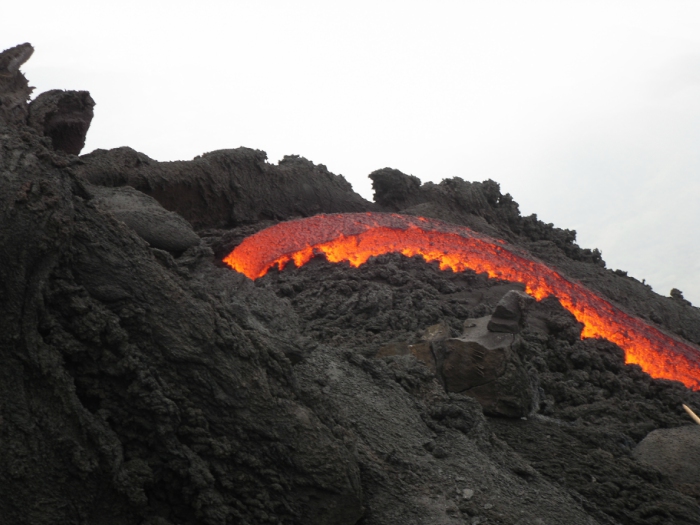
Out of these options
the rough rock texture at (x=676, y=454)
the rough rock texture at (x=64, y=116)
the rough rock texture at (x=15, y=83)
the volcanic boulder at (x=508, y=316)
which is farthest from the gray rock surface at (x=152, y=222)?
the rough rock texture at (x=676, y=454)

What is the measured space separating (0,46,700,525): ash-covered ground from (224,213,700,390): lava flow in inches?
76.6

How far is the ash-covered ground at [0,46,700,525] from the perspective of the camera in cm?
330

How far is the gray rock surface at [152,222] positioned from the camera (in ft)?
24.6

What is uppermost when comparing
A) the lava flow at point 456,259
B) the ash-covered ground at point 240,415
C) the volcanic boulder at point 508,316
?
the lava flow at point 456,259

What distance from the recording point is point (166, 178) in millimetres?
10383

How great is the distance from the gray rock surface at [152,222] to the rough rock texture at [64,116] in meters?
2.30

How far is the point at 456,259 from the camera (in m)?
9.87

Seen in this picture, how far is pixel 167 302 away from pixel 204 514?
1.07m

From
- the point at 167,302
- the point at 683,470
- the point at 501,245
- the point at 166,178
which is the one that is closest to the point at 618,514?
the point at 683,470

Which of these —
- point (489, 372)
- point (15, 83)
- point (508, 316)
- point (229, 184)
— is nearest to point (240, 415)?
point (489, 372)

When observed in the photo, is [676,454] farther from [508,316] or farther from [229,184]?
[229,184]

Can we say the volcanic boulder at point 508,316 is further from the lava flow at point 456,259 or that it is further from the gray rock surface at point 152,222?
the gray rock surface at point 152,222

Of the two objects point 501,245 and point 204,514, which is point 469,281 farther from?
point 204,514

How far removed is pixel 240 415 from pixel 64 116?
7647mm
